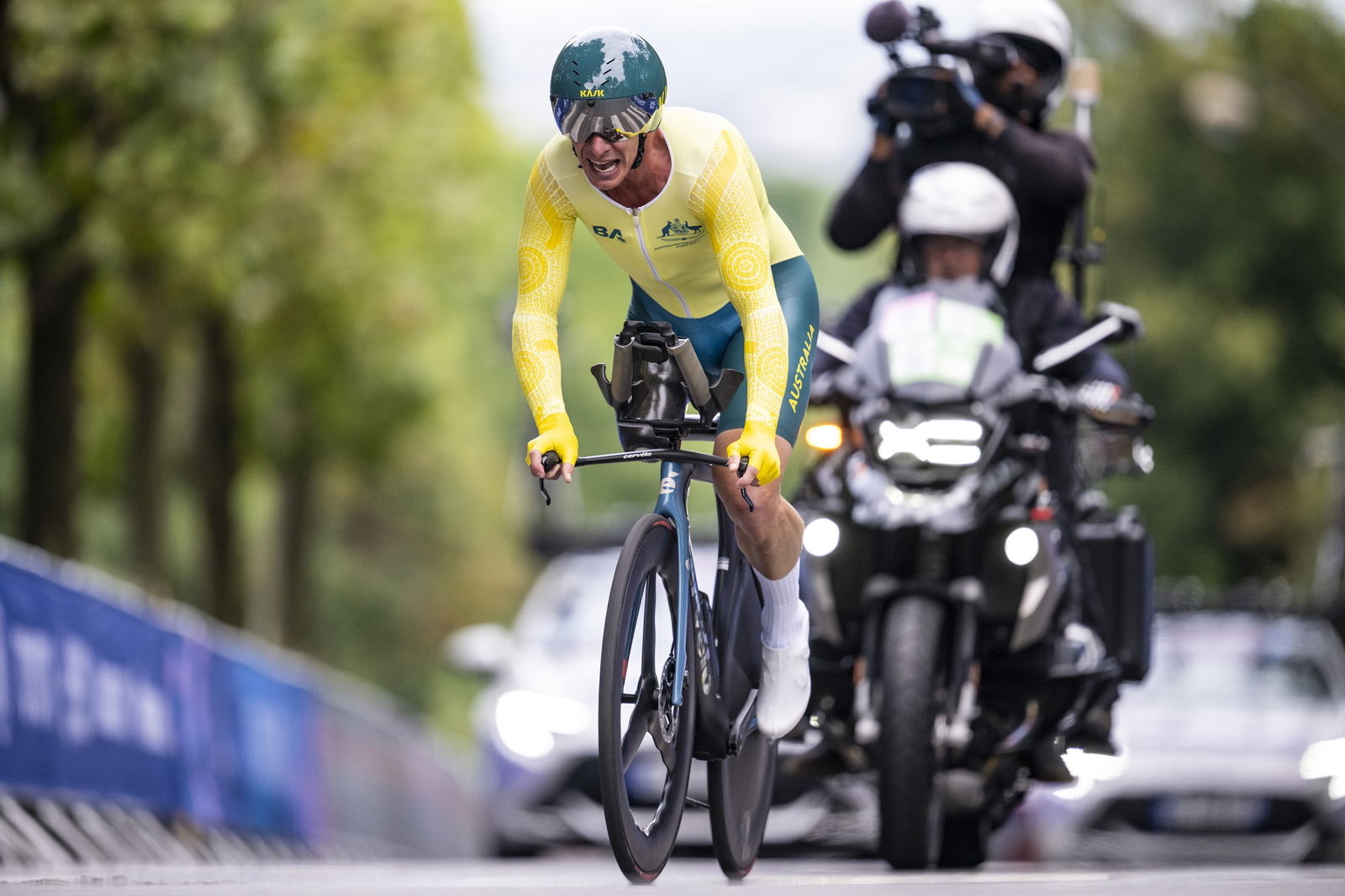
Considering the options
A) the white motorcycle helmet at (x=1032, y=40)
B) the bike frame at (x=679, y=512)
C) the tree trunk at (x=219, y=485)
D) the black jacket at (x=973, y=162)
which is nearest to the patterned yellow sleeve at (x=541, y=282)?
the bike frame at (x=679, y=512)

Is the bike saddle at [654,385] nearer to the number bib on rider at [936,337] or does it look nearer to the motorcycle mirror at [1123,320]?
the number bib on rider at [936,337]

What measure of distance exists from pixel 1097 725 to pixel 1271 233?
28.8m

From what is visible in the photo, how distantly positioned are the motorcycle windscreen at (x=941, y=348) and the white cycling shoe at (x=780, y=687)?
1502 mm

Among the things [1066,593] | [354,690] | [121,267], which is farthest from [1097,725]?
[354,690]

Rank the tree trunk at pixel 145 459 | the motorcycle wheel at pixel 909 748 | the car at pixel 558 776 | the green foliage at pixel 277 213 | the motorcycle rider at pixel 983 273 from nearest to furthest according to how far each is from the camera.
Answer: the motorcycle wheel at pixel 909 748
the motorcycle rider at pixel 983 273
the car at pixel 558 776
the green foliage at pixel 277 213
the tree trunk at pixel 145 459

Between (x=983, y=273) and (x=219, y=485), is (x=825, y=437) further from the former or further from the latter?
(x=219, y=485)

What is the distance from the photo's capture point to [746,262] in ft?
20.1

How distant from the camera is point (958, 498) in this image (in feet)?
26.0

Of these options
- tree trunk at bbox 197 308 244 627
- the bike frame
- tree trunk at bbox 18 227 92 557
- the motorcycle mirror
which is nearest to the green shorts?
the bike frame

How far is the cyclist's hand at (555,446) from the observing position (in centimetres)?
598

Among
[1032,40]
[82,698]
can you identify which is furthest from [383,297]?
[1032,40]

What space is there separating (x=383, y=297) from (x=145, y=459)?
13.7 ft

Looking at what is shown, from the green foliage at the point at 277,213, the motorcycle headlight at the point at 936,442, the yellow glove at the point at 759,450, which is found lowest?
the yellow glove at the point at 759,450

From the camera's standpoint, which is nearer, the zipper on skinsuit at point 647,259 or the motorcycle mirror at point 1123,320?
the zipper on skinsuit at point 647,259
